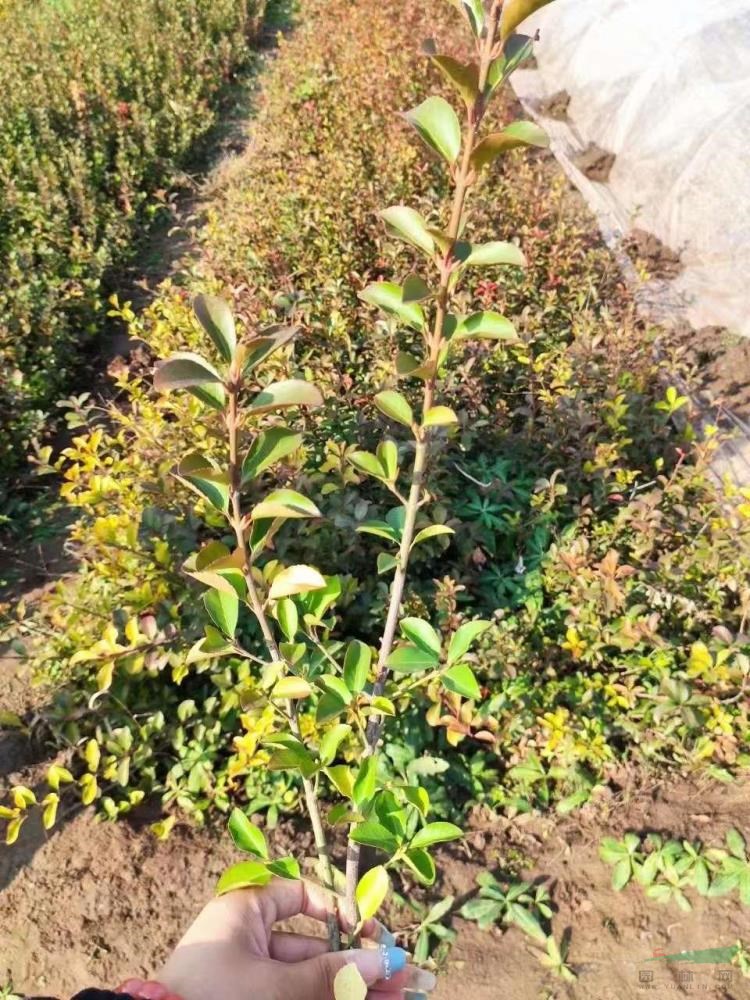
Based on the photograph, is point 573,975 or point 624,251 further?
point 624,251

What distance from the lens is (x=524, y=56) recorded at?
0.96 metres

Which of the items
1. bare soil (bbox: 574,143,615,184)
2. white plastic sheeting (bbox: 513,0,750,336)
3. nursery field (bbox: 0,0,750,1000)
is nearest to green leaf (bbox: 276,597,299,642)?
nursery field (bbox: 0,0,750,1000)

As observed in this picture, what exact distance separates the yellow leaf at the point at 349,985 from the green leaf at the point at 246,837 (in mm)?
238

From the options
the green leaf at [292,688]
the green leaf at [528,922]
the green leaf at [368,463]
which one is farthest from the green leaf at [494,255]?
the green leaf at [528,922]

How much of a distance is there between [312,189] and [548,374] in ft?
6.78

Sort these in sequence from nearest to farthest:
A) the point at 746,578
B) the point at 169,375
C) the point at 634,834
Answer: the point at 169,375, the point at 634,834, the point at 746,578

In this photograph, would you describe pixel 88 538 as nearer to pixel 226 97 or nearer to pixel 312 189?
pixel 312 189

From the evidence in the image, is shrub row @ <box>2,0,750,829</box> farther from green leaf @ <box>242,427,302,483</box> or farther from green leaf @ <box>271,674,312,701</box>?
green leaf @ <box>242,427,302,483</box>

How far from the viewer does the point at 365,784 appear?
1.19 meters

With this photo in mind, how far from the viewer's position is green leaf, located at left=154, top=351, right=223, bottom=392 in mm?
903

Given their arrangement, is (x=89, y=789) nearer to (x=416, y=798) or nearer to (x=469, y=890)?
(x=469, y=890)

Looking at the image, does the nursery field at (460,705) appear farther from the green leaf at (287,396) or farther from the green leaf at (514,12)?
the green leaf at (514,12)

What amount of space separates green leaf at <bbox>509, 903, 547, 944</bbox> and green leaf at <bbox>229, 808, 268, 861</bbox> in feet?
3.95

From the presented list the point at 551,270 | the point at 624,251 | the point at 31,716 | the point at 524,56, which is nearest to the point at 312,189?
the point at 551,270
